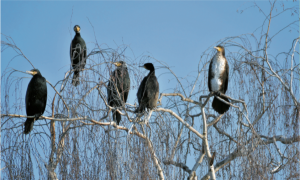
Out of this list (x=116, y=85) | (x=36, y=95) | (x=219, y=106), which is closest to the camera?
(x=116, y=85)

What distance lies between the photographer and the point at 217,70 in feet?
13.9

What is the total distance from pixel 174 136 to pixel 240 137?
61cm

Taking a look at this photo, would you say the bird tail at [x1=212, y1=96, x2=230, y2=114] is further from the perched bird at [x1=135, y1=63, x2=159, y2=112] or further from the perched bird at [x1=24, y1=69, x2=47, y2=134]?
the perched bird at [x1=24, y1=69, x2=47, y2=134]

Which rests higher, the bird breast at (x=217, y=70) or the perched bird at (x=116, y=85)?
the bird breast at (x=217, y=70)

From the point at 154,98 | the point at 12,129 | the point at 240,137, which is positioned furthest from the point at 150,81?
the point at 12,129

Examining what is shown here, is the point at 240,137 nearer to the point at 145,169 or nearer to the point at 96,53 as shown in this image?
the point at 145,169

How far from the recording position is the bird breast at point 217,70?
4230 millimetres

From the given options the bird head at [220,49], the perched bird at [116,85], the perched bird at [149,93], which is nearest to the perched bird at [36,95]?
the perched bird at [116,85]

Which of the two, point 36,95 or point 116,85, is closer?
point 116,85

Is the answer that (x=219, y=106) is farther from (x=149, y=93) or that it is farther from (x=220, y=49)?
(x=149, y=93)

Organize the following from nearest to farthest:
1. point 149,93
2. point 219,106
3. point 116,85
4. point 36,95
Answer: point 116,85
point 149,93
point 219,106
point 36,95

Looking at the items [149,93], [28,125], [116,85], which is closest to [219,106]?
[149,93]

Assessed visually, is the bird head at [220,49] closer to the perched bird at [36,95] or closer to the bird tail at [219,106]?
the bird tail at [219,106]

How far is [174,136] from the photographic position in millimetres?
3182
